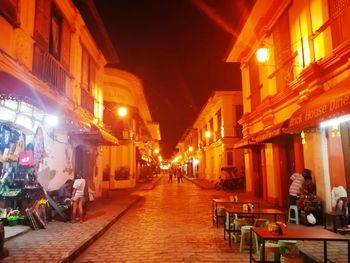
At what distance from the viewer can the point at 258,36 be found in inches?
654

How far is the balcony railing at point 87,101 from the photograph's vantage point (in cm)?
1579

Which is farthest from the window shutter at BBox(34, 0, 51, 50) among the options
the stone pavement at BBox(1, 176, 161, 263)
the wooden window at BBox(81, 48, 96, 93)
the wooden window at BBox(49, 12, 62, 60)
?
the stone pavement at BBox(1, 176, 161, 263)

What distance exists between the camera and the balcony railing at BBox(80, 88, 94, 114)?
1579 cm

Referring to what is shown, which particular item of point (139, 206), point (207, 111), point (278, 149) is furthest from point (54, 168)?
point (207, 111)

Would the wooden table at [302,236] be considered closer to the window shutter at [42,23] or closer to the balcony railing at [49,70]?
the balcony railing at [49,70]

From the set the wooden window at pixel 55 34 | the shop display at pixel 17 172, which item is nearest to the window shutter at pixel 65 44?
the wooden window at pixel 55 34

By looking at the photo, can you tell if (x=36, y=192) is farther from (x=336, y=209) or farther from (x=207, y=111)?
(x=207, y=111)

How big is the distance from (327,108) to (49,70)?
9.21 m

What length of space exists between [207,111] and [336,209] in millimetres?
30505

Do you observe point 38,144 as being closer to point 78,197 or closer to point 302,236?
point 78,197

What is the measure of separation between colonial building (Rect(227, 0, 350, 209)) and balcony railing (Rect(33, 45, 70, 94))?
7.78 m

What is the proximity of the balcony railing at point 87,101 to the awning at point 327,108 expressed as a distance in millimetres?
10172

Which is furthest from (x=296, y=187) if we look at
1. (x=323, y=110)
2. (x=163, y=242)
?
(x=163, y=242)

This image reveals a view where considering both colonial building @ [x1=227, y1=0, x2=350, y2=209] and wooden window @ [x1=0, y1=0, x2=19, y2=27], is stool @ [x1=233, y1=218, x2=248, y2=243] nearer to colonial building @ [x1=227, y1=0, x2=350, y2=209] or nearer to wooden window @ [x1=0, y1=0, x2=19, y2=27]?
colonial building @ [x1=227, y1=0, x2=350, y2=209]
